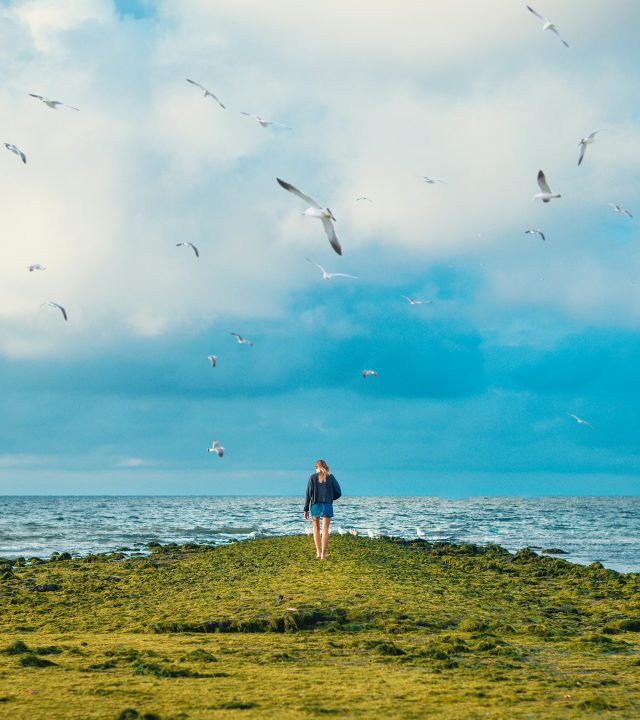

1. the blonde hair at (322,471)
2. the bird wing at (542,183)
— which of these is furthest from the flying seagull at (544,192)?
the blonde hair at (322,471)

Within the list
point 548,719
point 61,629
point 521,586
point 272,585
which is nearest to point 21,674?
point 61,629

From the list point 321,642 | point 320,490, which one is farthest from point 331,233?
point 320,490

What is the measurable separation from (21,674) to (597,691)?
544 centimetres

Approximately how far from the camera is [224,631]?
1022 centimetres

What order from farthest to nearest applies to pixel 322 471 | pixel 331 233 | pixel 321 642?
pixel 322 471, pixel 331 233, pixel 321 642

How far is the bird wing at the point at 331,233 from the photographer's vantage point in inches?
445

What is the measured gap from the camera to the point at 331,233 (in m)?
11.5

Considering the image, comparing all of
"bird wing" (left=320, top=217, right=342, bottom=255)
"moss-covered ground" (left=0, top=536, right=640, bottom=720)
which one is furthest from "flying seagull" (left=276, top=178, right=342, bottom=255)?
"moss-covered ground" (left=0, top=536, right=640, bottom=720)

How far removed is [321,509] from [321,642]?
687 cm

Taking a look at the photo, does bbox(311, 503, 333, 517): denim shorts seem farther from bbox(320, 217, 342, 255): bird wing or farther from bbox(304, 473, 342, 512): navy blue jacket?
bbox(320, 217, 342, 255): bird wing

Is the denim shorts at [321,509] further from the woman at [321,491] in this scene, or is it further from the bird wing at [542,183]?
the bird wing at [542,183]

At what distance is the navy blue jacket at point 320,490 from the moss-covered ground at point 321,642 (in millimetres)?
1364

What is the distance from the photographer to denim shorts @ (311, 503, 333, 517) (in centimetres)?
1598

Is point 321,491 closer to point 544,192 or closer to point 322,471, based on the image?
point 322,471
